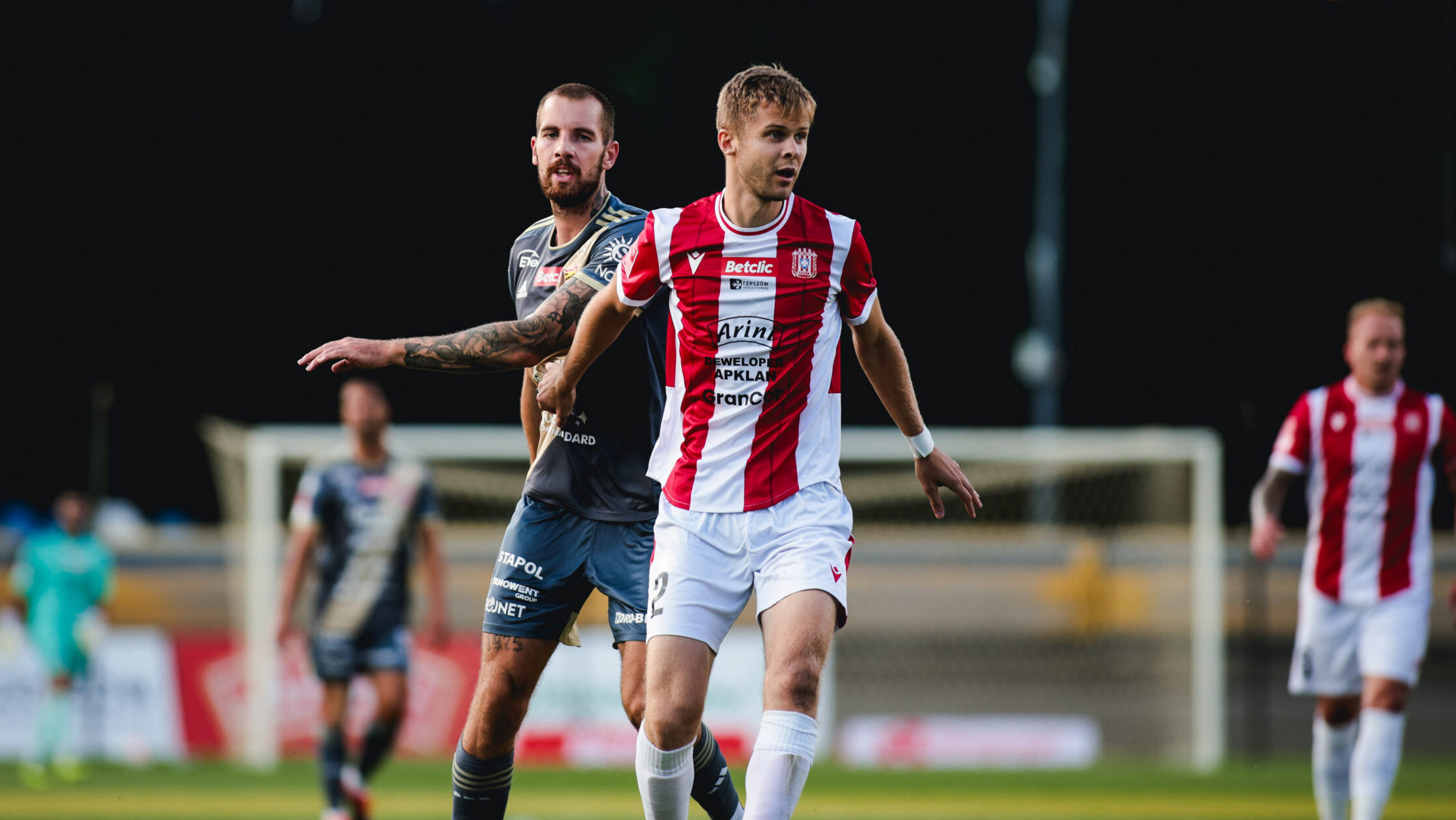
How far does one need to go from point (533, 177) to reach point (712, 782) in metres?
14.9

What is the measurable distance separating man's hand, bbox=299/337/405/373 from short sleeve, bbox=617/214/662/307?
27.7 inches

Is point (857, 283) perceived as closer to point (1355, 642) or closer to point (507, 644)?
point (507, 644)

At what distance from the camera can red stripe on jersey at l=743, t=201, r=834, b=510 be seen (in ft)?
16.4

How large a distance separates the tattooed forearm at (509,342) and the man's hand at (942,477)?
124 cm

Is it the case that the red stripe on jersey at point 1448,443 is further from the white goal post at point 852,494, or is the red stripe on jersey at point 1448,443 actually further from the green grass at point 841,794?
the white goal post at point 852,494

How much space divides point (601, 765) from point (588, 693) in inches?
27.5

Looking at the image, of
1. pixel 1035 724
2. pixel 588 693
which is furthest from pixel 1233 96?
pixel 588 693

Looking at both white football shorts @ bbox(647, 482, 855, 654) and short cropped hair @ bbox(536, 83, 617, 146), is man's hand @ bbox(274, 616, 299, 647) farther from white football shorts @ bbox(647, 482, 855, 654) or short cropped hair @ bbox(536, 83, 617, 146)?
white football shorts @ bbox(647, 482, 855, 654)

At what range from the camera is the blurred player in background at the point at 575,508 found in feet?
18.5

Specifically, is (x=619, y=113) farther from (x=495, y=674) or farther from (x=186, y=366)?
(x=495, y=674)

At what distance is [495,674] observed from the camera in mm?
5656

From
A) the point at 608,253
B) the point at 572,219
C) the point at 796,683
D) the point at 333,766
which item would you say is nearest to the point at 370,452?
the point at 333,766

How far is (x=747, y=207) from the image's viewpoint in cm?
501

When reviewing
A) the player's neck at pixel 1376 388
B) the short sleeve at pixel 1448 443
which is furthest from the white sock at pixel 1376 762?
the player's neck at pixel 1376 388
